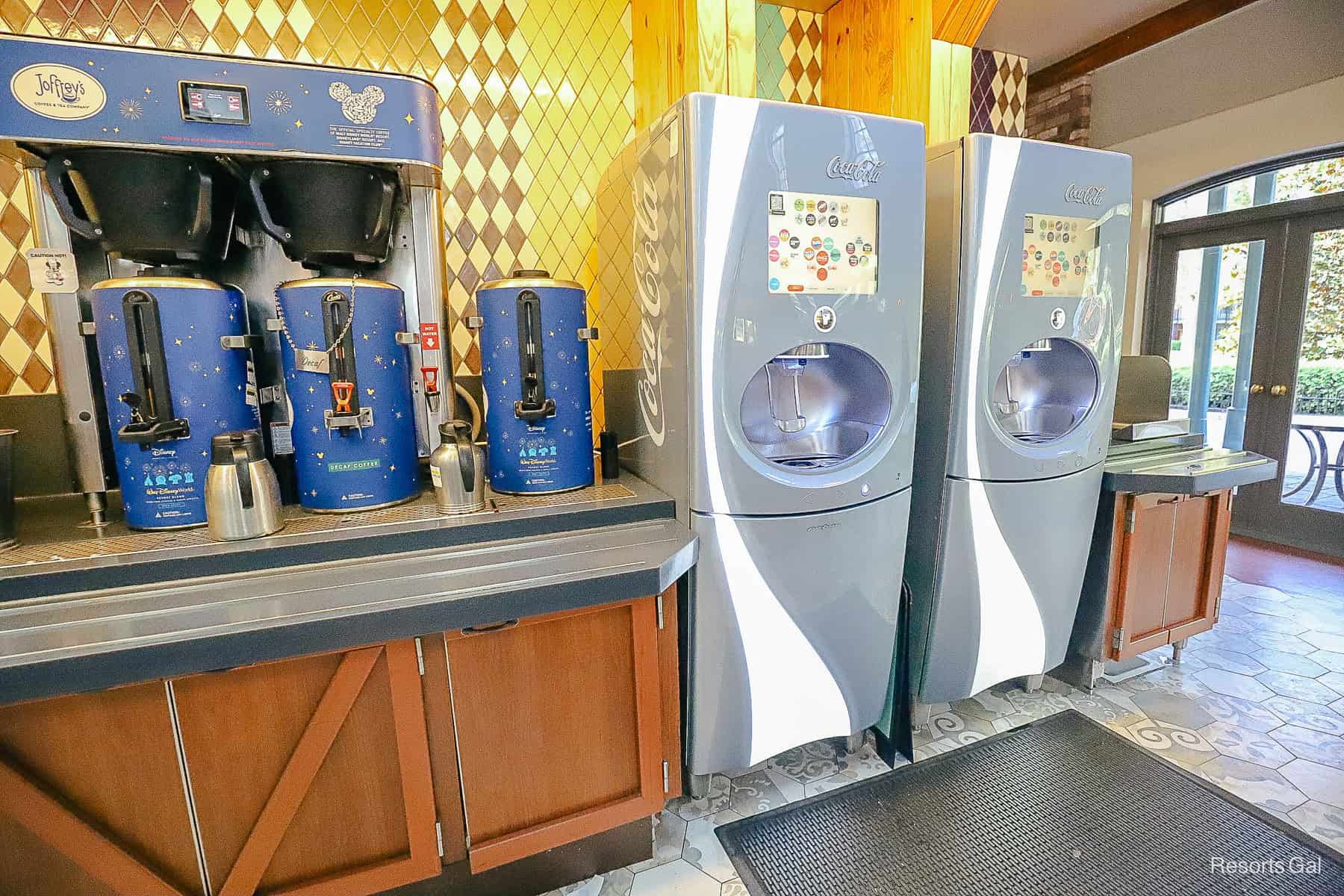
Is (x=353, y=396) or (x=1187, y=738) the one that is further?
(x=1187, y=738)

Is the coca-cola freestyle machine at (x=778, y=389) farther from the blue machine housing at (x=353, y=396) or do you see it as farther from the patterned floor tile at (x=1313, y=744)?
the patterned floor tile at (x=1313, y=744)

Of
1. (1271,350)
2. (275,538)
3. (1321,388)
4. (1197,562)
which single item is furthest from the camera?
(1271,350)

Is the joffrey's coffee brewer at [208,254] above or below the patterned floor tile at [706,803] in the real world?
above

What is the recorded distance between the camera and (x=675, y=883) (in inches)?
60.5

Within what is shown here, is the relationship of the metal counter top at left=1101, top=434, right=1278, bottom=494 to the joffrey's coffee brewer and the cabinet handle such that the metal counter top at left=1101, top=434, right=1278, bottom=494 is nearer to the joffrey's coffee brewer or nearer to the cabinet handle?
the cabinet handle

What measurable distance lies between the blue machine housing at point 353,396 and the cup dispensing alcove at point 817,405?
0.88 m

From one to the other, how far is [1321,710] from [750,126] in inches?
107

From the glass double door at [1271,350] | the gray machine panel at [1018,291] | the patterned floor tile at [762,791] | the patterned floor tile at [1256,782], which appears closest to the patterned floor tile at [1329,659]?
the patterned floor tile at [1256,782]

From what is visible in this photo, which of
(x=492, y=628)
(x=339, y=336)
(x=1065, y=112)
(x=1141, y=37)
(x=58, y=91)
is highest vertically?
(x=1141, y=37)

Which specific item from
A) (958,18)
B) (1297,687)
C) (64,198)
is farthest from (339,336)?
(1297,687)

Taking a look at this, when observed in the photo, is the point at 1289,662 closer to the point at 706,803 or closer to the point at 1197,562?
the point at 1197,562

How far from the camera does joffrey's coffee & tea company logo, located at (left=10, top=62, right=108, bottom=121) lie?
1218 mm

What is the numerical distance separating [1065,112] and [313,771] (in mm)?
5217

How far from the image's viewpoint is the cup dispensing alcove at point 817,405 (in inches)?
65.2
